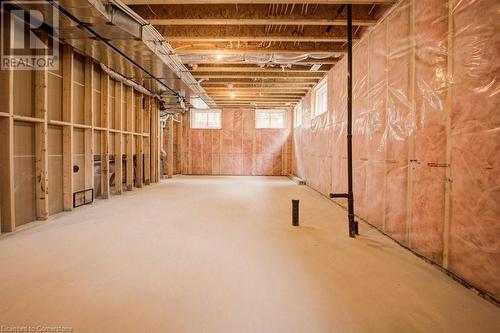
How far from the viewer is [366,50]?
3.52m

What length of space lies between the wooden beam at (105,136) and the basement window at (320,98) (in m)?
4.50

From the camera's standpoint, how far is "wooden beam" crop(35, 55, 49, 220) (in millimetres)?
3236

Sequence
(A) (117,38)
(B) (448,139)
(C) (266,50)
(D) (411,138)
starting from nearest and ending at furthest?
(B) (448,139) → (D) (411,138) → (A) (117,38) → (C) (266,50)

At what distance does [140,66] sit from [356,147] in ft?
12.0

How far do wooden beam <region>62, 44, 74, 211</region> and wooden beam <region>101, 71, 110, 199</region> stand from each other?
96cm

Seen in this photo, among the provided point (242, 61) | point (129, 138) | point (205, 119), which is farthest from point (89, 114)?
point (205, 119)

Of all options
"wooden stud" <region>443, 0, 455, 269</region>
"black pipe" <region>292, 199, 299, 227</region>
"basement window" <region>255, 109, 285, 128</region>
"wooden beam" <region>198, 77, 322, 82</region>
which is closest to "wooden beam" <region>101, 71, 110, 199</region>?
"wooden beam" <region>198, 77, 322, 82</region>

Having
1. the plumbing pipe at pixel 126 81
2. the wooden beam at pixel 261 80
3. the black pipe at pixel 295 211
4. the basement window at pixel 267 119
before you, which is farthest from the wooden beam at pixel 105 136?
the basement window at pixel 267 119

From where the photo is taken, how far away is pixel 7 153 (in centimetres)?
282

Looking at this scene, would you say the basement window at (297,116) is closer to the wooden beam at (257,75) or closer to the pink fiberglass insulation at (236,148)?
the pink fiberglass insulation at (236,148)

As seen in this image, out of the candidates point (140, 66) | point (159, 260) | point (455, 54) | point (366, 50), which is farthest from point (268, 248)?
point (140, 66)

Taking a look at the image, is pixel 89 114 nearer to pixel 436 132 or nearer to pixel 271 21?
pixel 271 21

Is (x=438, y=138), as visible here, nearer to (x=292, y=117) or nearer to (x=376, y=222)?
(x=376, y=222)

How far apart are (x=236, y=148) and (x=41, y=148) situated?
745 cm
